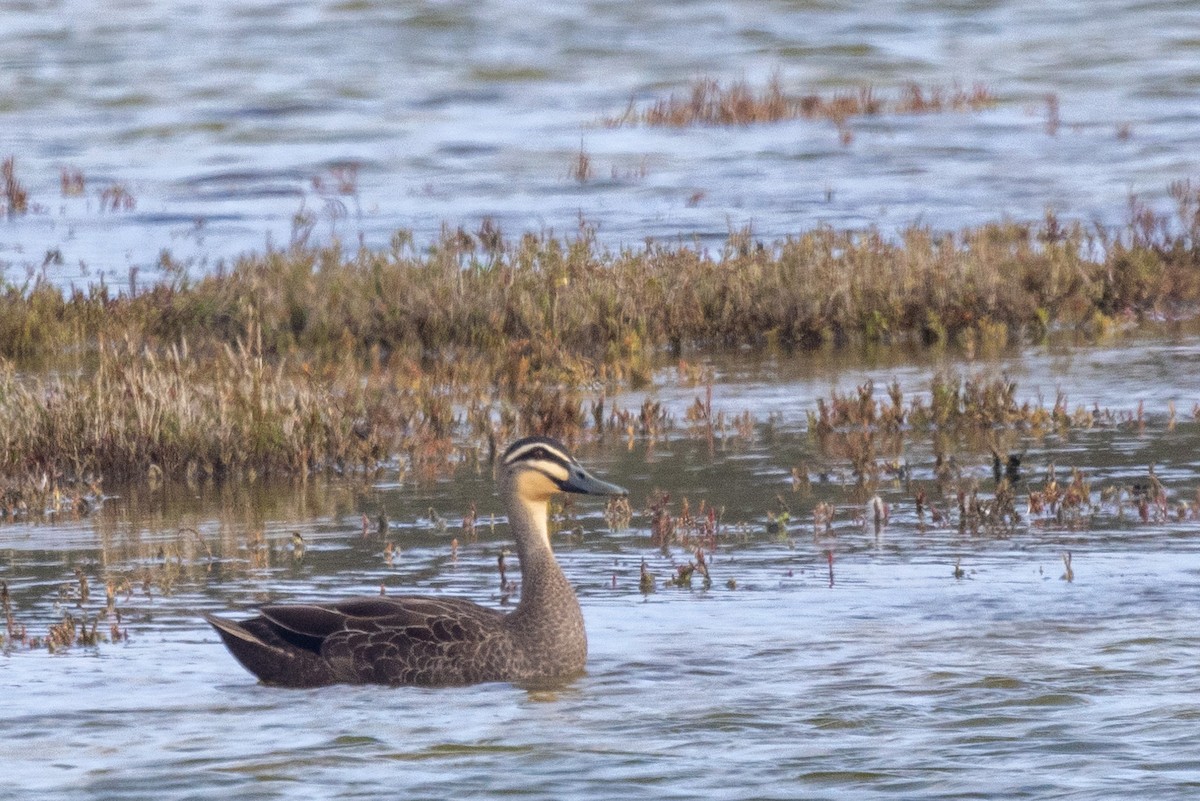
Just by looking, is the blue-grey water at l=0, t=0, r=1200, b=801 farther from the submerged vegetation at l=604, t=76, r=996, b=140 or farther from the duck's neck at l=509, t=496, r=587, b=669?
the submerged vegetation at l=604, t=76, r=996, b=140

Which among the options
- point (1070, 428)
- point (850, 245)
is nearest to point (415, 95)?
point (850, 245)

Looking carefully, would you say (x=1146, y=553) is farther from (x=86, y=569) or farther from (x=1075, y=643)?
(x=86, y=569)

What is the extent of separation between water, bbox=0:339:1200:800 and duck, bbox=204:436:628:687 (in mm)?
106

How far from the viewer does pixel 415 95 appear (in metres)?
38.2

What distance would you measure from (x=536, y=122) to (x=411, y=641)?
1048 inches

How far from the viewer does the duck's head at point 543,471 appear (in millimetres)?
8508

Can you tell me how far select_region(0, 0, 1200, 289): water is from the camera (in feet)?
80.3

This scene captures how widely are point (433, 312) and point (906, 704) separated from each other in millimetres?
9176

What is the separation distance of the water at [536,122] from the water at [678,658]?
916 centimetres

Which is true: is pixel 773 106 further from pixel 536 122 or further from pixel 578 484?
pixel 578 484

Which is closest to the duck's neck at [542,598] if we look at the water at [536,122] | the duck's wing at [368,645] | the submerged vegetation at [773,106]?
the duck's wing at [368,645]

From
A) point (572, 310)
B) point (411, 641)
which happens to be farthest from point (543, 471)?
point (572, 310)

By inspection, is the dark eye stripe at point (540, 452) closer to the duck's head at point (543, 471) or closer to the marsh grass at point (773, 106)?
the duck's head at point (543, 471)

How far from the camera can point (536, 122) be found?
34.2 m
